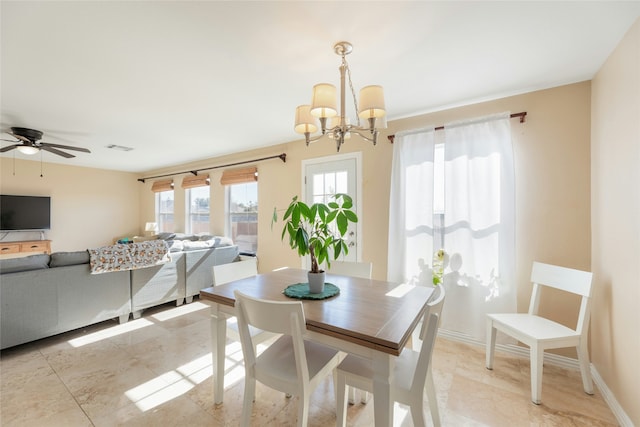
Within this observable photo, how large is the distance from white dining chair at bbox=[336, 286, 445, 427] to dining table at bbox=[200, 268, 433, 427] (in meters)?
0.10

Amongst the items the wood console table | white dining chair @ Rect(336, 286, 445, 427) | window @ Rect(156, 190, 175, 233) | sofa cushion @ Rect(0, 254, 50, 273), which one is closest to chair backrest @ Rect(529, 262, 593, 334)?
white dining chair @ Rect(336, 286, 445, 427)

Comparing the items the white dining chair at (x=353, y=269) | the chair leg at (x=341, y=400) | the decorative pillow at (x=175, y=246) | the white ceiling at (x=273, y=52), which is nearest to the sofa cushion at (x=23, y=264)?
the decorative pillow at (x=175, y=246)

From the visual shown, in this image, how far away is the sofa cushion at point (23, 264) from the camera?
7.58 ft

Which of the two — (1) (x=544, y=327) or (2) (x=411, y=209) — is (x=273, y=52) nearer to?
(2) (x=411, y=209)

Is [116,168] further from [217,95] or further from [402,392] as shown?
[402,392]

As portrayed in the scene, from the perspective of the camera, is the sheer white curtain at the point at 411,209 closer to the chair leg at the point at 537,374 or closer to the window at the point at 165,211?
the chair leg at the point at 537,374

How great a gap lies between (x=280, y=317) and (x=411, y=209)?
2069 millimetres

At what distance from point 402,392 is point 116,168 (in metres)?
7.37

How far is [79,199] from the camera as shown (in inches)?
224

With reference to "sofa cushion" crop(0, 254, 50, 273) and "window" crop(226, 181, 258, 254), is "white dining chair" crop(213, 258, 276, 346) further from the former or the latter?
"window" crop(226, 181, 258, 254)

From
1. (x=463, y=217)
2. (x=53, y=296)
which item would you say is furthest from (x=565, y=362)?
(x=53, y=296)

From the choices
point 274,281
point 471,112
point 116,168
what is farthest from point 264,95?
point 116,168

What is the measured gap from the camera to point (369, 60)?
185 cm

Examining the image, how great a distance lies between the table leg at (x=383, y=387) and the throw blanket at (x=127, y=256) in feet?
10.2
